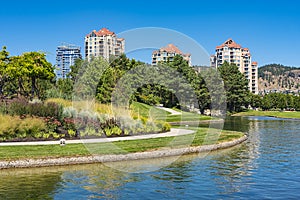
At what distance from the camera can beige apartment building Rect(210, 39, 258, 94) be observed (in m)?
155

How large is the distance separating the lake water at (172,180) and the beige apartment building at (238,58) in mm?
139765

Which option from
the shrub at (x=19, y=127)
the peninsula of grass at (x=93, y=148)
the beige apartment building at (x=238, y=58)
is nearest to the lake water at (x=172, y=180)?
the peninsula of grass at (x=93, y=148)

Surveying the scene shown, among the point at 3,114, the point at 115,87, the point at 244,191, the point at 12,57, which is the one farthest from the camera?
the point at 115,87

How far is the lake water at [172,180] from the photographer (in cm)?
1191

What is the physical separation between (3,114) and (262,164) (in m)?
15.7

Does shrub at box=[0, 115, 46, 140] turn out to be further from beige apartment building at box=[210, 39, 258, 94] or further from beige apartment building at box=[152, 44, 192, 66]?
beige apartment building at box=[210, 39, 258, 94]

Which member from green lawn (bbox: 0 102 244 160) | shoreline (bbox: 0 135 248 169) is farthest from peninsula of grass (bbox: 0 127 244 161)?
shoreline (bbox: 0 135 248 169)

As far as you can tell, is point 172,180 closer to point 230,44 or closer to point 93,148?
point 93,148

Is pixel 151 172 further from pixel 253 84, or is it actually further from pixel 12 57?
pixel 253 84

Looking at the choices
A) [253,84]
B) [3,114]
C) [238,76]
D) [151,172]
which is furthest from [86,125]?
[253,84]

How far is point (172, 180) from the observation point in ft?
45.6

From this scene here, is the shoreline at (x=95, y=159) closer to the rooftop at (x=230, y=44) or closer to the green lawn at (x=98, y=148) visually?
the green lawn at (x=98, y=148)

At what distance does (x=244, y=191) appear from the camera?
12164mm

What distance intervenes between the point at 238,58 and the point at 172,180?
147 meters
